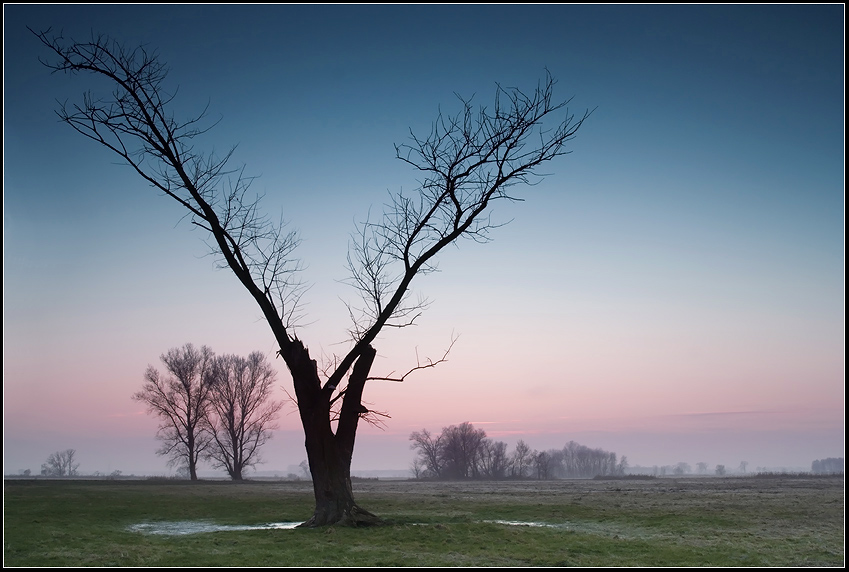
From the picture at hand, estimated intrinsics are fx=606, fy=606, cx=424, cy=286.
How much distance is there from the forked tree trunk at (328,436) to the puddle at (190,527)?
4.52 feet

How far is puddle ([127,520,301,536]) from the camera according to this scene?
1728 cm

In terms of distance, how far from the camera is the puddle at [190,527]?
17281 millimetres

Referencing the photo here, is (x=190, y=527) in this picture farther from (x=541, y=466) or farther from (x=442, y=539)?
(x=541, y=466)

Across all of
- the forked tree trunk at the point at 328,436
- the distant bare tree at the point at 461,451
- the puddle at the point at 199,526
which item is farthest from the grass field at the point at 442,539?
the distant bare tree at the point at 461,451

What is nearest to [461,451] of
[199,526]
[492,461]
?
[492,461]

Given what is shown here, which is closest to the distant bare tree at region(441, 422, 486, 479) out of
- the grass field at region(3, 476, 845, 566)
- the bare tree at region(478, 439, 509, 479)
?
the bare tree at region(478, 439, 509, 479)

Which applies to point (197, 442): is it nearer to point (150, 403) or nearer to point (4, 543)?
point (150, 403)

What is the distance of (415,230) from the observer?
1998cm

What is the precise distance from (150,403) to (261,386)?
1190 centimetres

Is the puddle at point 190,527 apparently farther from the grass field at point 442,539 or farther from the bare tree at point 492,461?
the bare tree at point 492,461

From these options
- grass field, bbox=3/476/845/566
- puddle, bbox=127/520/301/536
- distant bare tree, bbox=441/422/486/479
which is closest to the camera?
grass field, bbox=3/476/845/566

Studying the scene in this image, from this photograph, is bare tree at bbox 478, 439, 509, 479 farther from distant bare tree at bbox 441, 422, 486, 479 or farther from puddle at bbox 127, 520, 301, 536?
puddle at bbox 127, 520, 301, 536

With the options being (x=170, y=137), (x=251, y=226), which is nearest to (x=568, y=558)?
(x=251, y=226)

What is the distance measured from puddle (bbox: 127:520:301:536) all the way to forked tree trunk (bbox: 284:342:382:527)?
1.38 metres
